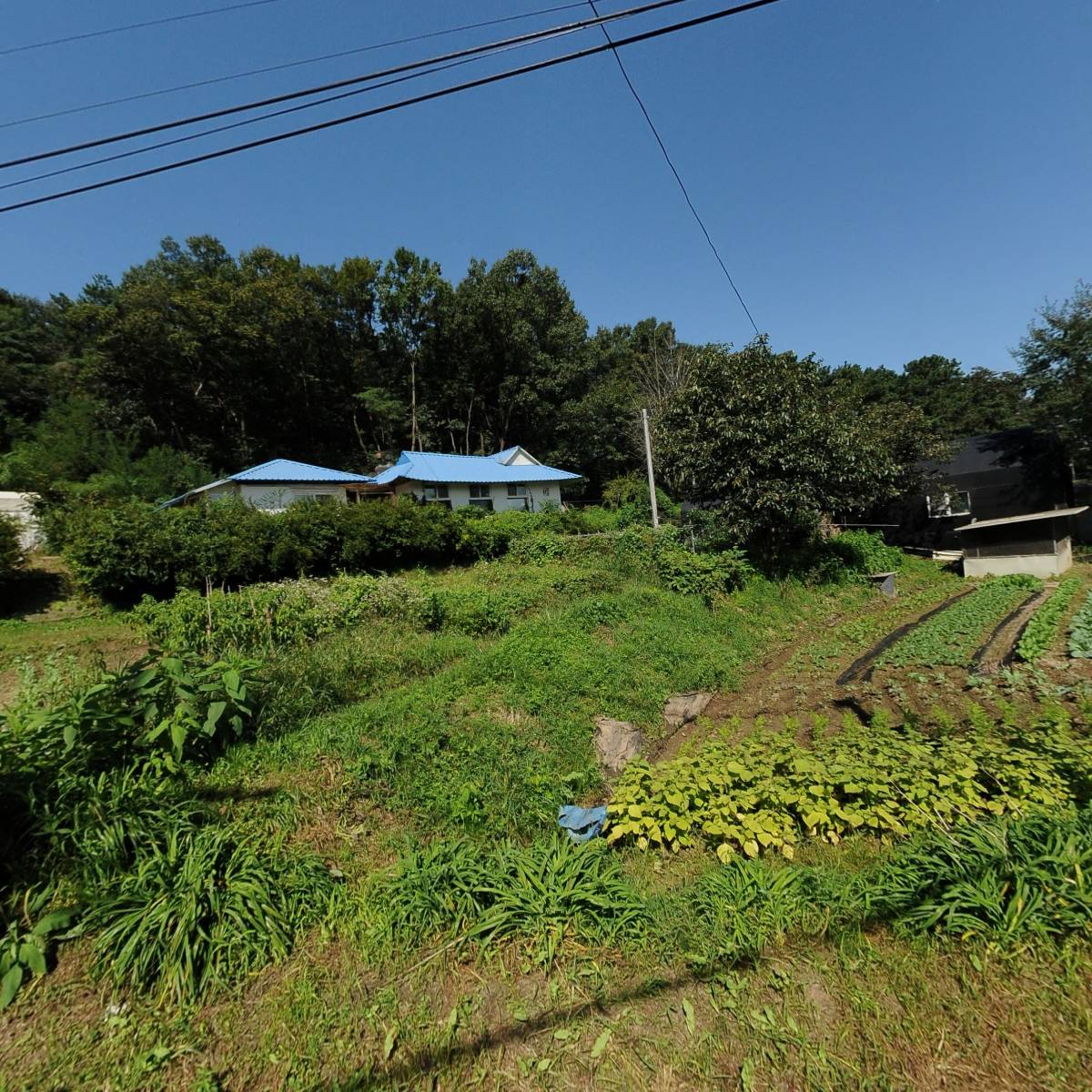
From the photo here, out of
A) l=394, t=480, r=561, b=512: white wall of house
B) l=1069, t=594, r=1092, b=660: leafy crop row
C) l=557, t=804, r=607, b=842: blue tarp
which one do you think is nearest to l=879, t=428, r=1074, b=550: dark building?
l=1069, t=594, r=1092, b=660: leafy crop row

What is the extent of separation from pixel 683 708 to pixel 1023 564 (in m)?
16.3

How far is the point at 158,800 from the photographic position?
313 cm

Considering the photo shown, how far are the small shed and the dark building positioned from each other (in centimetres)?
453

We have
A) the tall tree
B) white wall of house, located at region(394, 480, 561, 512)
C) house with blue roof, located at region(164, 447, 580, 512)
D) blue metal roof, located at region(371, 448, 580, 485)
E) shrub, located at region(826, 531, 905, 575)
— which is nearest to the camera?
shrub, located at region(826, 531, 905, 575)

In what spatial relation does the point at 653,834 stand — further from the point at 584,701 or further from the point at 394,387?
the point at 394,387

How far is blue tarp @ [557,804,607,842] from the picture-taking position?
3520 mm

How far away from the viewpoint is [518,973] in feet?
8.29

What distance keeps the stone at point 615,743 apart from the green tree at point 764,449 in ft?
27.9

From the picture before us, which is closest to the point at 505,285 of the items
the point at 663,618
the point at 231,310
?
the point at 231,310

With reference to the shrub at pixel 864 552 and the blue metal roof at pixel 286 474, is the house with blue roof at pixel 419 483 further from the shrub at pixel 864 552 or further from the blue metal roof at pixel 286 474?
the shrub at pixel 864 552

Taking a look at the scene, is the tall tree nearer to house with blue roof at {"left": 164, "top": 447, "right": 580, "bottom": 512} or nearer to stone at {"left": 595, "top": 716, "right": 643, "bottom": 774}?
house with blue roof at {"left": 164, "top": 447, "right": 580, "bottom": 512}

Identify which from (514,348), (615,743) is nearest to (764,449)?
(615,743)

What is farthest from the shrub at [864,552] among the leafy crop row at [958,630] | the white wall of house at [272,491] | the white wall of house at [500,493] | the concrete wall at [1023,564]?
the white wall of house at [272,491]

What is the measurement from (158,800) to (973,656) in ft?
36.2
